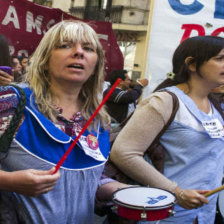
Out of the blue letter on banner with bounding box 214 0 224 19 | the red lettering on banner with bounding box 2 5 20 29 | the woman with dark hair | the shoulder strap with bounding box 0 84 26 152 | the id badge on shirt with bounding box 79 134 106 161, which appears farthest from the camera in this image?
the red lettering on banner with bounding box 2 5 20 29

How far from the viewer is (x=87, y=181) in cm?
161

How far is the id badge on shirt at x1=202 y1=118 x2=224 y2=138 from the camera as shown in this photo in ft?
6.39

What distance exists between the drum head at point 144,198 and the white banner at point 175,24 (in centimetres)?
209

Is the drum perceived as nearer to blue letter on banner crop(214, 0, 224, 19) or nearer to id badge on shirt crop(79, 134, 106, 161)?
id badge on shirt crop(79, 134, 106, 161)

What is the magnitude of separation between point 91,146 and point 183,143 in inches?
20.2

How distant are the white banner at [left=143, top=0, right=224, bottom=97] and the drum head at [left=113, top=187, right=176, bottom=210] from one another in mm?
2092

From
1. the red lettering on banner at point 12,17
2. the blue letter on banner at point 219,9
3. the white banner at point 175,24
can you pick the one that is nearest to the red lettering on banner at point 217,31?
the white banner at point 175,24

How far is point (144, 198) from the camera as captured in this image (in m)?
1.55

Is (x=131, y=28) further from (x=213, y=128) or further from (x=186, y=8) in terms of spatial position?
(x=213, y=128)

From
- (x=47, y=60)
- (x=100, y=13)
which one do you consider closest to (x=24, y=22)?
(x=47, y=60)

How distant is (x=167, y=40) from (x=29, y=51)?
1.79 m

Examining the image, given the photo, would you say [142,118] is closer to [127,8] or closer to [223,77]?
[223,77]

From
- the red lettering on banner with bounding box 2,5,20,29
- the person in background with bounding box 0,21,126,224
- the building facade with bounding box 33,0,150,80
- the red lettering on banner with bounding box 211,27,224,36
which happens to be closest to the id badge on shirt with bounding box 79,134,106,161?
the person in background with bounding box 0,21,126,224

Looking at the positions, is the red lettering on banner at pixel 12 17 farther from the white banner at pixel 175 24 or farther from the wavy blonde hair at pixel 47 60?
the wavy blonde hair at pixel 47 60
